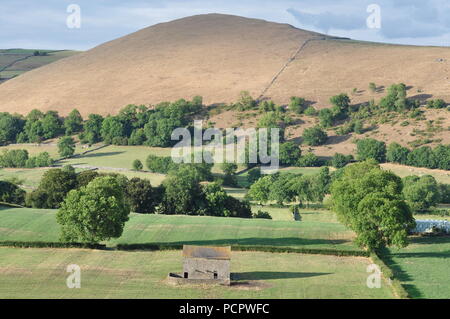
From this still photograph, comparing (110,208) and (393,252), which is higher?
(110,208)

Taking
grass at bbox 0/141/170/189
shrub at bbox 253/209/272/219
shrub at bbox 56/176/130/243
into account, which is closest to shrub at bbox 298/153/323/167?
grass at bbox 0/141/170/189

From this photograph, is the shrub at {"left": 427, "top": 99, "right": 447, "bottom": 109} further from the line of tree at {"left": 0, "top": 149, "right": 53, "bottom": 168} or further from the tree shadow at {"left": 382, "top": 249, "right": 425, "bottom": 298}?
the tree shadow at {"left": 382, "top": 249, "right": 425, "bottom": 298}

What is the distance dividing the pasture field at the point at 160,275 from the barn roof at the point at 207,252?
2518 millimetres

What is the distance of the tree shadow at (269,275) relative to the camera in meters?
70.2

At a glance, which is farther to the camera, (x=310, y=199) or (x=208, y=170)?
(x=208, y=170)

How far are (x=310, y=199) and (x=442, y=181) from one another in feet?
101

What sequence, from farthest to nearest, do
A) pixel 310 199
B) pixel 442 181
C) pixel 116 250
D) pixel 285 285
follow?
pixel 442 181 → pixel 310 199 → pixel 116 250 → pixel 285 285

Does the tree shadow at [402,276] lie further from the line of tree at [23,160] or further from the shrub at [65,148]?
the shrub at [65,148]

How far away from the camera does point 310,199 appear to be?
132m

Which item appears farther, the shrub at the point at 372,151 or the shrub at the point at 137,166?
the shrub at the point at 137,166

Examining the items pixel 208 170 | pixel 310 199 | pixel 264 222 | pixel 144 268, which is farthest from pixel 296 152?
pixel 144 268

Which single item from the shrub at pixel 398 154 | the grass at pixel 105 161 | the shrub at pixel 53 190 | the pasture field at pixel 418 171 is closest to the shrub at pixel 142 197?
the shrub at pixel 53 190

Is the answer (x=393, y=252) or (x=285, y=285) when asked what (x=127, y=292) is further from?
(x=393, y=252)

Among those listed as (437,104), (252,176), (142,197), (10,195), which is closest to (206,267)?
(142,197)
